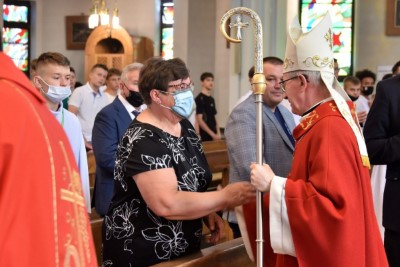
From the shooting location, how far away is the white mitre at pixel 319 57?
105 inches

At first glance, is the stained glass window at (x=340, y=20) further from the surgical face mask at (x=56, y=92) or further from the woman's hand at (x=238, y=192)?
the woman's hand at (x=238, y=192)

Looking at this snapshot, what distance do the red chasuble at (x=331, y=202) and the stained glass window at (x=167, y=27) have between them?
14.7m

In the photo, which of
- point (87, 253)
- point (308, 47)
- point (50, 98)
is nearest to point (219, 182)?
point (50, 98)

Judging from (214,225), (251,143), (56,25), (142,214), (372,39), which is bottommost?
(214,225)

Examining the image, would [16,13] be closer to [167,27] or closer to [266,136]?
[167,27]

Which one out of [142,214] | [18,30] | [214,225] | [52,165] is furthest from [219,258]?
[18,30]

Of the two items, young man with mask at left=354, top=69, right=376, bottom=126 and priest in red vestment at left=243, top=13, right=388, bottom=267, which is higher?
young man with mask at left=354, top=69, right=376, bottom=126

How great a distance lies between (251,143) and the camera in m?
3.31

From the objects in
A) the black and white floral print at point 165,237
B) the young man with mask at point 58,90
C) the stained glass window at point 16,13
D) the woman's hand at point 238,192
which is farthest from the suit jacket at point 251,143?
the stained glass window at point 16,13

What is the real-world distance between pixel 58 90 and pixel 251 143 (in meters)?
1.22

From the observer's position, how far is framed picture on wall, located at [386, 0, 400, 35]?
1189cm

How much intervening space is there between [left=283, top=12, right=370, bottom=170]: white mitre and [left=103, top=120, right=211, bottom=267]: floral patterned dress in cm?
62

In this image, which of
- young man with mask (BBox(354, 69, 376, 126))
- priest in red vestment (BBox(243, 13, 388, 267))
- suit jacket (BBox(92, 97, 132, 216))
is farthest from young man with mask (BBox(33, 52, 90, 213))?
young man with mask (BBox(354, 69, 376, 126))

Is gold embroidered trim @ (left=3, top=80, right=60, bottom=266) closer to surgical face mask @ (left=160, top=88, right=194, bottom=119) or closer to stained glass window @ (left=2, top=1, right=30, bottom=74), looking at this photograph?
surgical face mask @ (left=160, top=88, right=194, bottom=119)
